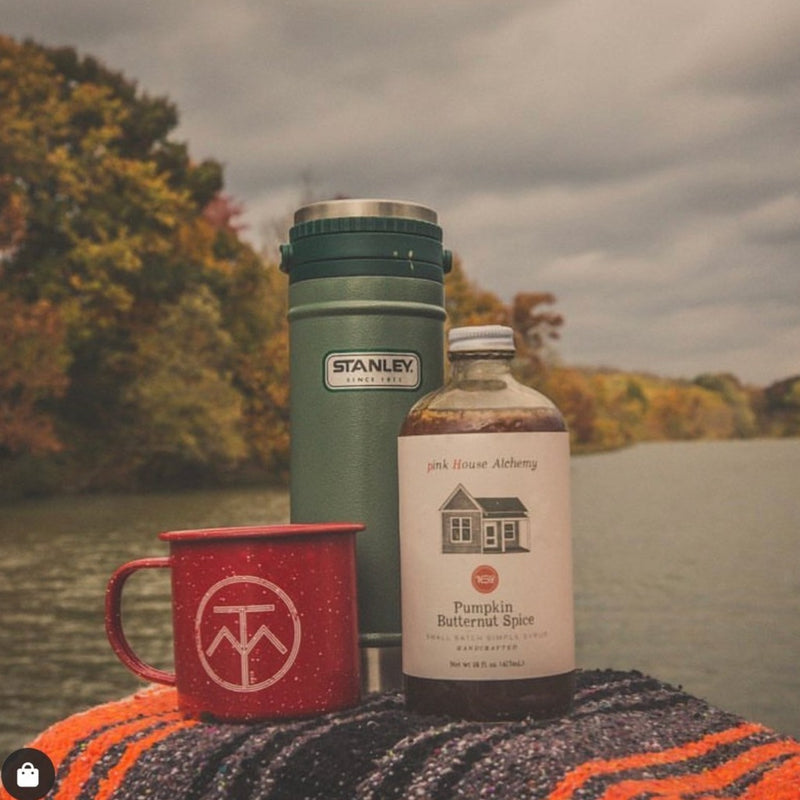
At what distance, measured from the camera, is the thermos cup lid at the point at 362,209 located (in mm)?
1857

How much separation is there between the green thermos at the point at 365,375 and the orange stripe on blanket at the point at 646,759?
1.48 feet

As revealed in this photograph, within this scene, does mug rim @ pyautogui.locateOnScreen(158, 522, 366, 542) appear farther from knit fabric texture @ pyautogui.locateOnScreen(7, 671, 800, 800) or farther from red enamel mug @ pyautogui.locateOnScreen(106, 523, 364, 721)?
knit fabric texture @ pyautogui.locateOnScreen(7, 671, 800, 800)

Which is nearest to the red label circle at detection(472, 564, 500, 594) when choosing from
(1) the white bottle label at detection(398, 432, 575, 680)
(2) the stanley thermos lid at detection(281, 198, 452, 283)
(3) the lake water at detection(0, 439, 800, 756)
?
(1) the white bottle label at detection(398, 432, 575, 680)

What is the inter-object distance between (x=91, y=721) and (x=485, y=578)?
657 millimetres

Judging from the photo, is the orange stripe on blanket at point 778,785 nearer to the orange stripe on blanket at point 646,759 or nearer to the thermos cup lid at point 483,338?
the orange stripe on blanket at point 646,759

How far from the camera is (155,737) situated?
1.71 meters

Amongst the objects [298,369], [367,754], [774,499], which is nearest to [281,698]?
[367,754]

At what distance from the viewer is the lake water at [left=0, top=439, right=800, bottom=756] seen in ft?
41.9

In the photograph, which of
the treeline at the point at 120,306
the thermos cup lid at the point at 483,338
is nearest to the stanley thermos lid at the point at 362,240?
the thermos cup lid at the point at 483,338

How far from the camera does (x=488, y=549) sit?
5.19 feet

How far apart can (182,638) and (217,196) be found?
24.4 m

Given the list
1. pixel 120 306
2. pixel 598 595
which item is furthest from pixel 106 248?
pixel 598 595

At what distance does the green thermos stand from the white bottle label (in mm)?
229

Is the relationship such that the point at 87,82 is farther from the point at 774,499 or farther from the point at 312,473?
the point at 312,473
